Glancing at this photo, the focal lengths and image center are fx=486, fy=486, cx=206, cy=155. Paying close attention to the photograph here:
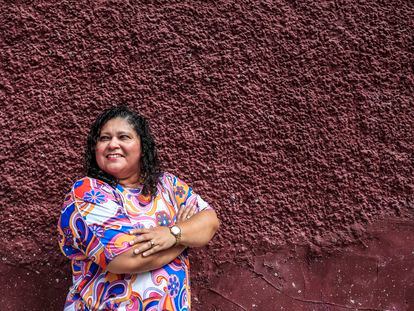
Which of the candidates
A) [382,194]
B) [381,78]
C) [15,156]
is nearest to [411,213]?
[382,194]

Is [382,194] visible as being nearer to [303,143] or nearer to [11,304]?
[303,143]

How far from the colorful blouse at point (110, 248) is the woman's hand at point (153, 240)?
37 millimetres

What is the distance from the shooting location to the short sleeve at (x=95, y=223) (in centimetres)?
162

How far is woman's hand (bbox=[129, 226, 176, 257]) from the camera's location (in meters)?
1.64

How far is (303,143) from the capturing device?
238 cm

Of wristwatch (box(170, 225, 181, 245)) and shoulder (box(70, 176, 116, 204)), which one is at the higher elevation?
shoulder (box(70, 176, 116, 204))

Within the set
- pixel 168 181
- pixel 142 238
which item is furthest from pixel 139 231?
pixel 168 181

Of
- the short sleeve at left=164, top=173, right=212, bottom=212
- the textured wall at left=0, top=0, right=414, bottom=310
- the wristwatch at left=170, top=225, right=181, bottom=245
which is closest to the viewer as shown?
the wristwatch at left=170, top=225, right=181, bottom=245

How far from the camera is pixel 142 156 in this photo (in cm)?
198

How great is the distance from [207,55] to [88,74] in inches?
23.0

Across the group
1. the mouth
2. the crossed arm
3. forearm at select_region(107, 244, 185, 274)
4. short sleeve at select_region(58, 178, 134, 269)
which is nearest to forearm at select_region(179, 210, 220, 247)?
the crossed arm

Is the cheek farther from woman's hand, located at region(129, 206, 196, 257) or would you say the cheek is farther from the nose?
woman's hand, located at region(129, 206, 196, 257)

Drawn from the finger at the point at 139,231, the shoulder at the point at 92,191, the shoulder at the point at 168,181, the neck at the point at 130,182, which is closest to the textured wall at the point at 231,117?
the shoulder at the point at 168,181

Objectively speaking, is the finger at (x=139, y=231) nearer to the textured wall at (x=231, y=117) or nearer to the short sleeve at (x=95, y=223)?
the short sleeve at (x=95, y=223)
